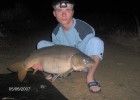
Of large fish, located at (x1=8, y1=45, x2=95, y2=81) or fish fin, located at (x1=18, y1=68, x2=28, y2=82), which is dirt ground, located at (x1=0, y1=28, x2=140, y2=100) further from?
fish fin, located at (x1=18, y1=68, x2=28, y2=82)

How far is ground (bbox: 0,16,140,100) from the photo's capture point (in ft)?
14.2

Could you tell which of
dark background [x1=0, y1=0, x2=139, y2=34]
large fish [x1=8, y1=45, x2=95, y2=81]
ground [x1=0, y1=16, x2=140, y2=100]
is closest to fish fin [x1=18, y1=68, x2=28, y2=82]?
large fish [x1=8, y1=45, x2=95, y2=81]

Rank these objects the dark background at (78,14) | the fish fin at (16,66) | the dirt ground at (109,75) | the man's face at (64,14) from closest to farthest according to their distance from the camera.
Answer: the fish fin at (16,66) → the dirt ground at (109,75) → the man's face at (64,14) → the dark background at (78,14)

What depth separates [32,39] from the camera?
351 inches

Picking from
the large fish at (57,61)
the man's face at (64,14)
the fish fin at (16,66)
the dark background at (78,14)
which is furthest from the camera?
the dark background at (78,14)

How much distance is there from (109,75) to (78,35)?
104 centimetres

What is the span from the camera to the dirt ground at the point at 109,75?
14.2ft

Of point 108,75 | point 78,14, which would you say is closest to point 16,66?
point 108,75

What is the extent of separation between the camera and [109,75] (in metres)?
5.21

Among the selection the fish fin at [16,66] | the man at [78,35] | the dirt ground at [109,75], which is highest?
the man at [78,35]

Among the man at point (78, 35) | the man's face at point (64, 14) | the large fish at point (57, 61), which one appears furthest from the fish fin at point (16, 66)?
the man's face at point (64, 14)

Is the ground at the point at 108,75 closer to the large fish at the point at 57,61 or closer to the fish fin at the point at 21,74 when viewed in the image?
the large fish at the point at 57,61

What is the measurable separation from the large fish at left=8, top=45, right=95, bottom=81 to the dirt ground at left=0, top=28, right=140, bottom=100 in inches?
19.2

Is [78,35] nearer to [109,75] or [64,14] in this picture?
[64,14]
